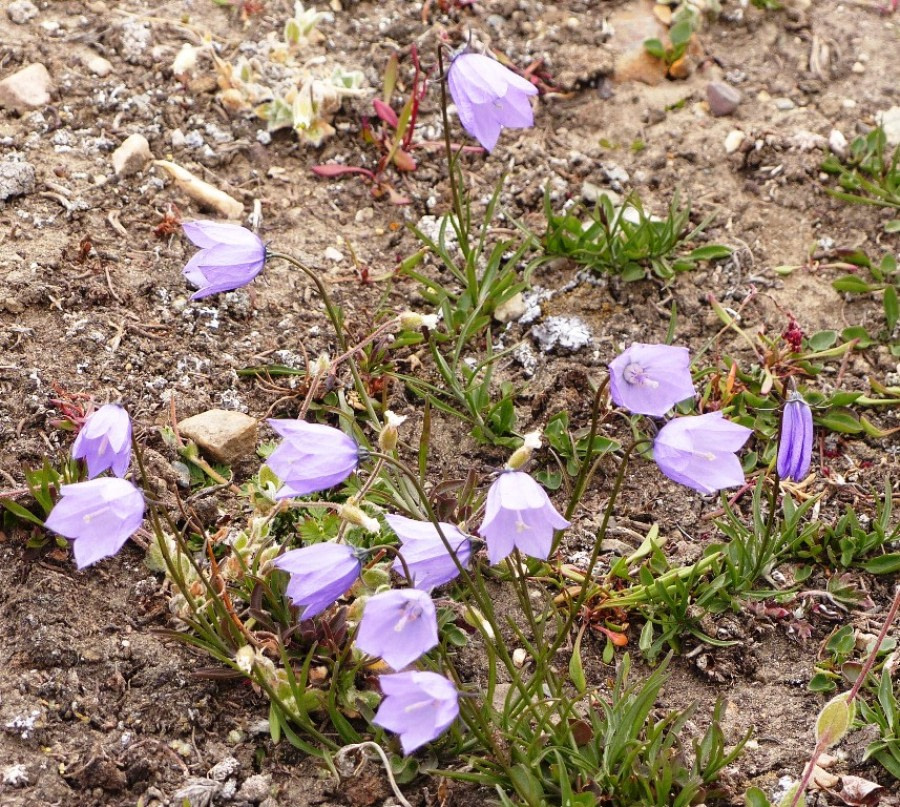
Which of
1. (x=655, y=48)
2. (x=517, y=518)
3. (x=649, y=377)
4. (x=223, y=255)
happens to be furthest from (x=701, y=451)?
(x=655, y=48)

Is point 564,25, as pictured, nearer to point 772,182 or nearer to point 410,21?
point 410,21

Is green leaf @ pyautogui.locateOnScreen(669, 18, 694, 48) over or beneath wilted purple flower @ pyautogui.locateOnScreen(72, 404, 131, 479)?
over

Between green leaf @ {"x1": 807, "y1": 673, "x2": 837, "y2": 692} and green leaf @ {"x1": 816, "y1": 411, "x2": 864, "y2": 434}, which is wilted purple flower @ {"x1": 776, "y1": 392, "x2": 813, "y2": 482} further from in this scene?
green leaf @ {"x1": 816, "y1": 411, "x2": 864, "y2": 434}

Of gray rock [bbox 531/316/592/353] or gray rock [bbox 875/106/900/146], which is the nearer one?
gray rock [bbox 531/316/592/353]

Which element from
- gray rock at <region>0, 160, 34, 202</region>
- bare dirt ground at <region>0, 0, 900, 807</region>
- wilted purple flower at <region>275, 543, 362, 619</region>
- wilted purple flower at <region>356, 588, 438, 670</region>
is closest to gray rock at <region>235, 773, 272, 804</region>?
bare dirt ground at <region>0, 0, 900, 807</region>

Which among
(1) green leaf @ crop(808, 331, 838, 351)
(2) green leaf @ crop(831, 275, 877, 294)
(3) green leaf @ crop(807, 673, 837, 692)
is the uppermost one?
(2) green leaf @ crop(831, 275, 877, 294)

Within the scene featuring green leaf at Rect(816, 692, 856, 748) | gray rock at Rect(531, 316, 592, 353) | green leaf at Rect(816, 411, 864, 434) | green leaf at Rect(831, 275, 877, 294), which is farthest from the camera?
green leaf at Rect(831, 275, 877, 294)

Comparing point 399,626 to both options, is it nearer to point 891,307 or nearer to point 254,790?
point 254,790
